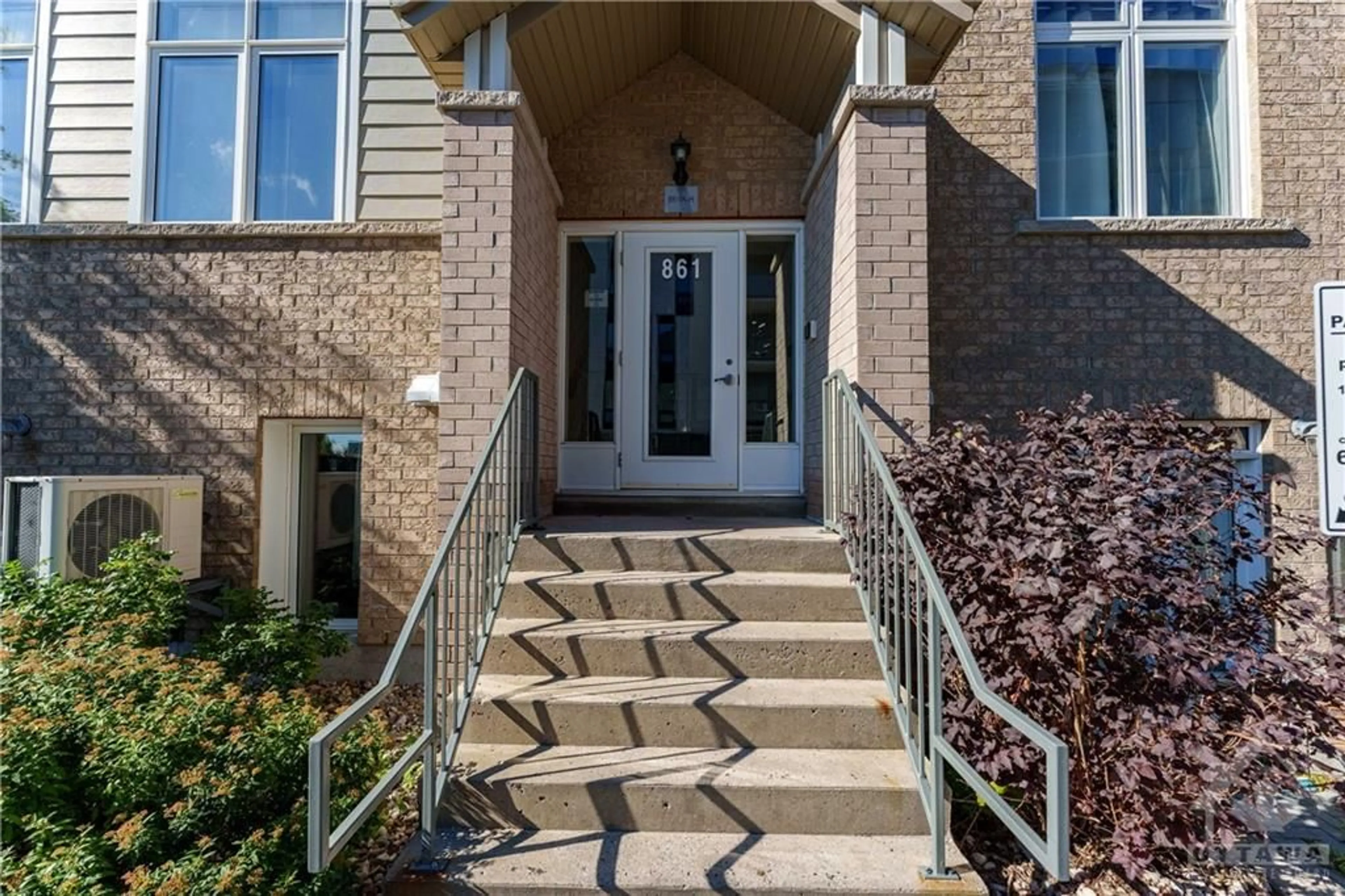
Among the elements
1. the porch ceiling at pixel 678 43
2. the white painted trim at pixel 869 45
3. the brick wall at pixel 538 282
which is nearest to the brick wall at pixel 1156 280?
the porch ceiling at pixel 678 43

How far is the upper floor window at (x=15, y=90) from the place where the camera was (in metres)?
4.95

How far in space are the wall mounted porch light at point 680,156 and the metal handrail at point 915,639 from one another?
2.13 metres

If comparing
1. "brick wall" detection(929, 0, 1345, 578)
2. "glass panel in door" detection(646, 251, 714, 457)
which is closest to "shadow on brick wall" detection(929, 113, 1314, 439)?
"brick wall" detection(929, 0, 1345, 578)

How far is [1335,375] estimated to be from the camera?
7.96 feet

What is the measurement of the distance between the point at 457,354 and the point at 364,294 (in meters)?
1.62

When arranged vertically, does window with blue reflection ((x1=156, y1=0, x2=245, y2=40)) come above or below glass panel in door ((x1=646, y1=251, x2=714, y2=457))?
above

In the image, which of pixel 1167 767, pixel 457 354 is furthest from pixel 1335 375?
pixel 457 354

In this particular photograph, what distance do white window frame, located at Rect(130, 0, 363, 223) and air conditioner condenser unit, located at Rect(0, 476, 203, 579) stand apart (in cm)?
195

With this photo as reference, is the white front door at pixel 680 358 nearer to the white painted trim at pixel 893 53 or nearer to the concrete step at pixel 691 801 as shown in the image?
the white painted trim at pixel 893 53

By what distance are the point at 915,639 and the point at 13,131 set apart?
6.76m

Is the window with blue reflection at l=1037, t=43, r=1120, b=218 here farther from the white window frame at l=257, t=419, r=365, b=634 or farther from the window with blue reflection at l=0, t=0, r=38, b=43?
the window with blue reflection at l=0, t=0, r=38, b=43

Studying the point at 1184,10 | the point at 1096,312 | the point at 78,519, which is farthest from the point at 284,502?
the point at 1184,10

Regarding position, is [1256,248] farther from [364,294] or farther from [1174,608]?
[364,294]

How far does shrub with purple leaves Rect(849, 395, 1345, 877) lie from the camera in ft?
7.88
